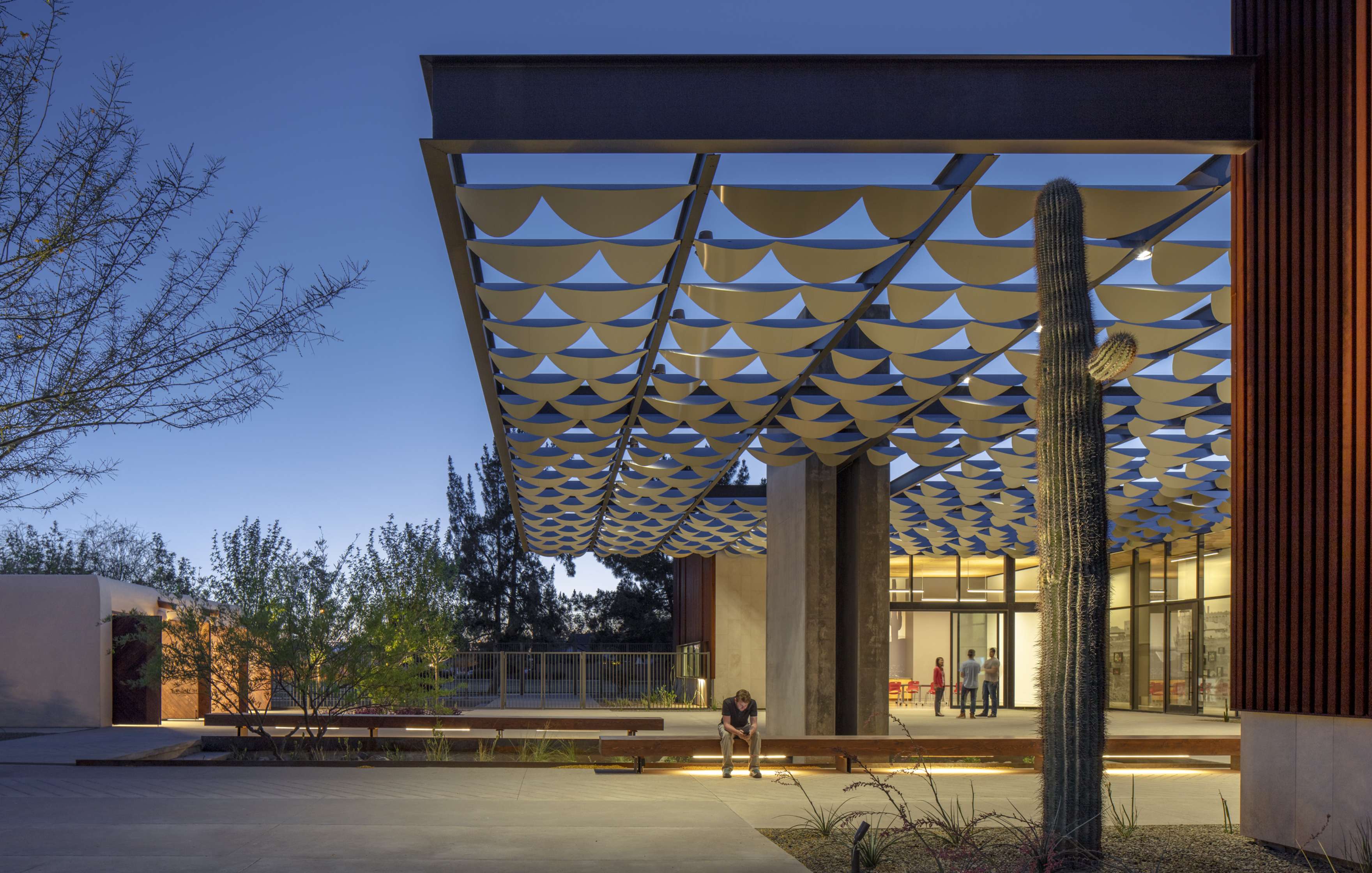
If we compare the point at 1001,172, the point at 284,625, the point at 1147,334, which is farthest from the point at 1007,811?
the point at 284,625

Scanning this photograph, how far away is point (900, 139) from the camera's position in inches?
282

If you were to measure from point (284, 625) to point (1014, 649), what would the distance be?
22.4m

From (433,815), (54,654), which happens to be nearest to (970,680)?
(54,654)

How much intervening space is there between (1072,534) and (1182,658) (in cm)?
2304

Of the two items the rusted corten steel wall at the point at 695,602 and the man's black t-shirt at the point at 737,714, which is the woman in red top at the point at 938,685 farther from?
the man's black t-shirt at the point at 737,714

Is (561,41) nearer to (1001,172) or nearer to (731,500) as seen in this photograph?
(1001,172)

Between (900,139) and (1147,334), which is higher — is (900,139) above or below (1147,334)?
above

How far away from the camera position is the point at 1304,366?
24.7 ft

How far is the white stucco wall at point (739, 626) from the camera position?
3106cm

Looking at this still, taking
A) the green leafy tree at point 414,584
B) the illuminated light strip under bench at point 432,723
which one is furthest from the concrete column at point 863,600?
the green leafy tree at point 414,584

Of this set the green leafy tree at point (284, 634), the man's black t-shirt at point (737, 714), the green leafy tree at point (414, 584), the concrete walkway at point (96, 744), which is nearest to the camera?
the man's black t-shirt at point (737, 714)

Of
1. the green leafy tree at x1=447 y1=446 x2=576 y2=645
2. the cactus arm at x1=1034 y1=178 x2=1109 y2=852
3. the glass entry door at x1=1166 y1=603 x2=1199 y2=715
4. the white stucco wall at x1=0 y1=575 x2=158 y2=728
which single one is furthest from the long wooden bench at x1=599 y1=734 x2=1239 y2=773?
the green leafy tree at x1=447 y1=446 x2=576 y2=645

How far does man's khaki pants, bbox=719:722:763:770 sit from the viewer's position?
12.9 meters

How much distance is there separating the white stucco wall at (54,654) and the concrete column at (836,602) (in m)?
12.9
